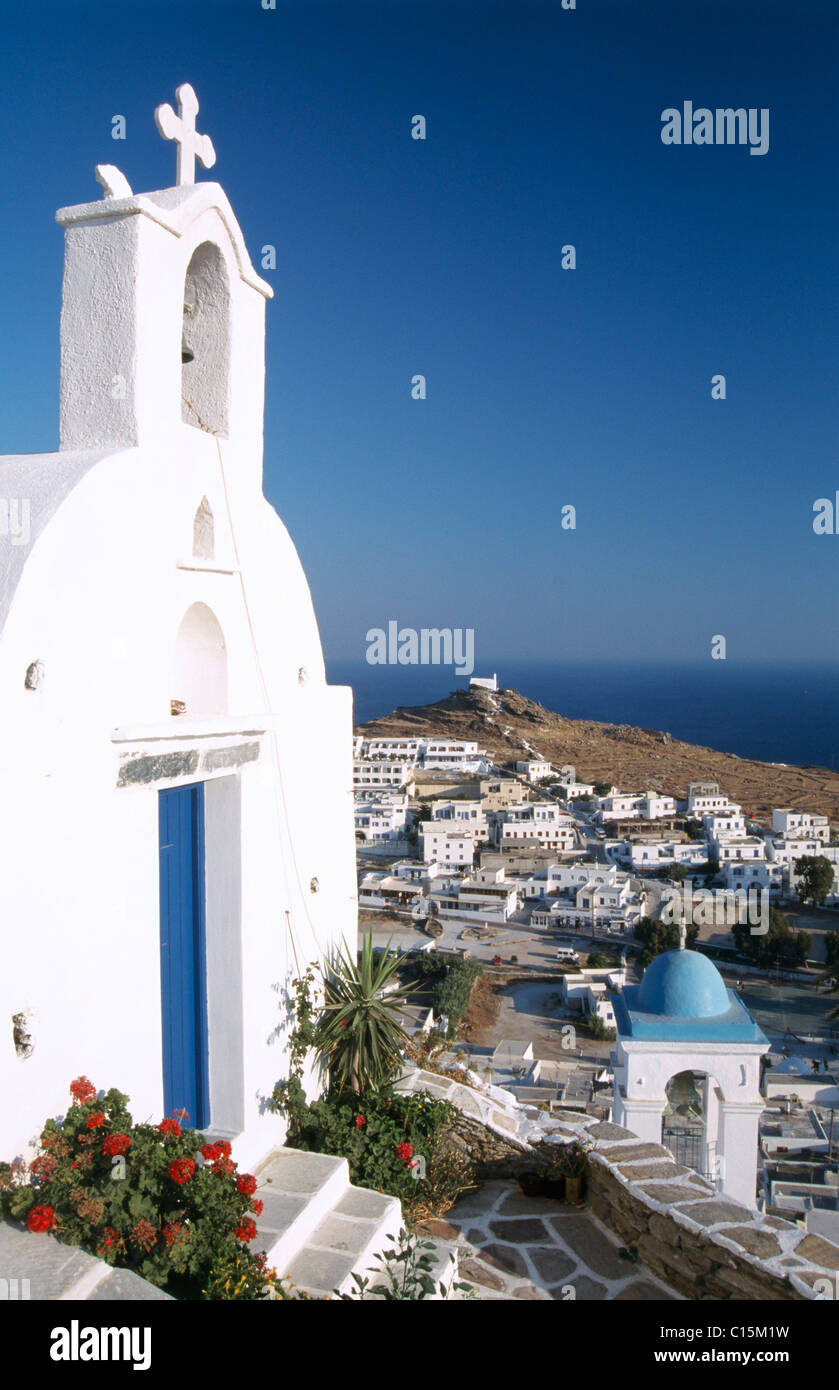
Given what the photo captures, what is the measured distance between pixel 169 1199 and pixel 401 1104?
1863mm

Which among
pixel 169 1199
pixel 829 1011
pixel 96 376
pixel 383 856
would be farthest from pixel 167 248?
pixel 383 856

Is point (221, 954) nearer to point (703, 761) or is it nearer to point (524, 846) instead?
point (524, 846)

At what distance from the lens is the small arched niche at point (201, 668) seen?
15.5 feet

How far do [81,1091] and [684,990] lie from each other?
4448 millimetres

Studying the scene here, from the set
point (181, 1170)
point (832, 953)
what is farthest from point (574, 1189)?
point (832, 953)

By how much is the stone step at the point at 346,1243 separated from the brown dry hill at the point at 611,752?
6061 cm

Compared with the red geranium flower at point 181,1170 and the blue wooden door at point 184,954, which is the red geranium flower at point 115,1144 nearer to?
the red geranium flower at point 181,1170

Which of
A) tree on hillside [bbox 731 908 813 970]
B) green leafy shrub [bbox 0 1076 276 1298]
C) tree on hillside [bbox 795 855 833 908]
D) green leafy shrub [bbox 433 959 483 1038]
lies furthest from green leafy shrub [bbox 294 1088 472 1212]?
tree on hillside [bbox 795 855 833 908]

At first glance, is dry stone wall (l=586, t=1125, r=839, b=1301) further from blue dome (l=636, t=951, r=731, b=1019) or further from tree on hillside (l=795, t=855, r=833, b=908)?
tree on hillside (l=795, t=855, r=833, b=908)

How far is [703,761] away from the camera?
77938mm

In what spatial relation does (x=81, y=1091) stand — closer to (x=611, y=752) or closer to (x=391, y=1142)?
(x=391, y=1142)

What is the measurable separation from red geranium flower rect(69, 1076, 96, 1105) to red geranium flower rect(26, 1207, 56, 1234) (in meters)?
0.36

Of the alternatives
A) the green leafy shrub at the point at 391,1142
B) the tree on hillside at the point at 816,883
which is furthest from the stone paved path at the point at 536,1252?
the tree on hillside at the point at 816,883

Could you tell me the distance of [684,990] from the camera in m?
6.78
